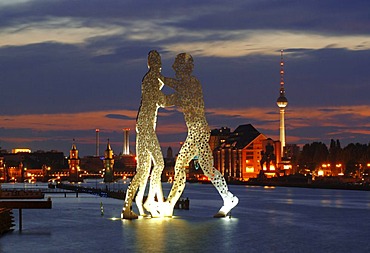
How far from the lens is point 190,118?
45125 mm

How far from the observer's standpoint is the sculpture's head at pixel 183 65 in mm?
45156

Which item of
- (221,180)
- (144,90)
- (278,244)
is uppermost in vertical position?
(144,90)

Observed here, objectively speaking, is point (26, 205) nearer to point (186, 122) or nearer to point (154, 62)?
point (186, 122)

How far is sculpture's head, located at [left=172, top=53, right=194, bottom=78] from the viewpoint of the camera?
4516 cm

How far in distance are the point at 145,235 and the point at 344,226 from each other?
1498 cm

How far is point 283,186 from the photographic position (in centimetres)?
17900

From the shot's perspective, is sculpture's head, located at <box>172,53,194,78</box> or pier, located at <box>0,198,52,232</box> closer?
pier, located at <box>0,198,52,232</box>

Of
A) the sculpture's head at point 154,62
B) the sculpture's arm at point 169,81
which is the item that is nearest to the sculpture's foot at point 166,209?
the sculpture's arm at point 169,81

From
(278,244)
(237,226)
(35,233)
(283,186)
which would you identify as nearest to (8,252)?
(35,233)

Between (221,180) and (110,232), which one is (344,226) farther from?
(110,232)

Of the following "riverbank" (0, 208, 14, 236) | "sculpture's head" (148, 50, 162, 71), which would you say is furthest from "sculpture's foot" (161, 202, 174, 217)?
"riverbank" (0, 208, 14, 236)

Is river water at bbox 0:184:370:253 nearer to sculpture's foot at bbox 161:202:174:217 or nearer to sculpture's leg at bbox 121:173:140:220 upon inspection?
sculpture's leg at bbox 121:173:140:220

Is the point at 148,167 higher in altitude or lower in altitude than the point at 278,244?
higher

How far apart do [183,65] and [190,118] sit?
2809 millimetres
